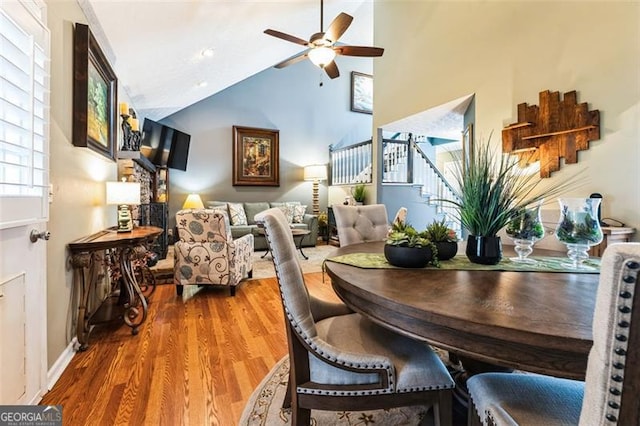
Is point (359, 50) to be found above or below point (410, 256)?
above

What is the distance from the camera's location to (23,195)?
4.38ft

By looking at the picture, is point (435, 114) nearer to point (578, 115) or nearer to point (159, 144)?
point (578, 115)

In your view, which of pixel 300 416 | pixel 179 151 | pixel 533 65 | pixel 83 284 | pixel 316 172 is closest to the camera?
pixel 300 416

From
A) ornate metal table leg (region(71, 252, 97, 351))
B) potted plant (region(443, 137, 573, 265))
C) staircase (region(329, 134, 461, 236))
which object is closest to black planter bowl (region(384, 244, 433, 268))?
potted plant (region(443, 137, 573, 265))

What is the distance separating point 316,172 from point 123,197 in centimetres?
443

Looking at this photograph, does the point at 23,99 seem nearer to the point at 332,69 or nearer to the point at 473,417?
the point at 473,417

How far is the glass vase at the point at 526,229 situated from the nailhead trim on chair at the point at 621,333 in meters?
1.05

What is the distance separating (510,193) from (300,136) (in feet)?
20.1

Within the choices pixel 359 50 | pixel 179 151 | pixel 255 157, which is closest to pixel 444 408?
pixel 359 50

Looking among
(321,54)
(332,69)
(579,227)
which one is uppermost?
(332,69)

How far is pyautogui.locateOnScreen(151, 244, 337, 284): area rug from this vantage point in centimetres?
387

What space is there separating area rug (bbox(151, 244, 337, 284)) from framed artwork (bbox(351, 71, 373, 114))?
3975 mm

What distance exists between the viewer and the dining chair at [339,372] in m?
1.02

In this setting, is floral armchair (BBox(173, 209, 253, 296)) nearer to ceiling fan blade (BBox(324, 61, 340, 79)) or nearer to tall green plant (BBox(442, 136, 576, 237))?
ceiling fan blade (BBox(324, 61, 340, 79))
